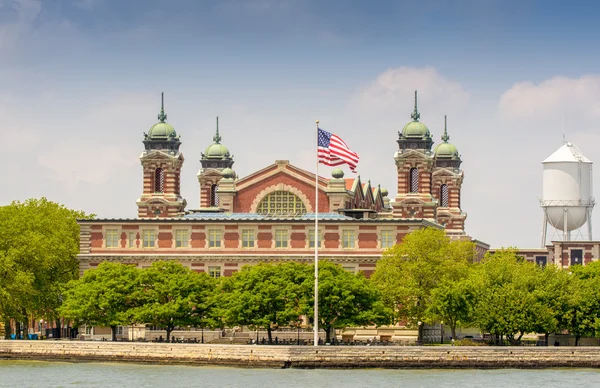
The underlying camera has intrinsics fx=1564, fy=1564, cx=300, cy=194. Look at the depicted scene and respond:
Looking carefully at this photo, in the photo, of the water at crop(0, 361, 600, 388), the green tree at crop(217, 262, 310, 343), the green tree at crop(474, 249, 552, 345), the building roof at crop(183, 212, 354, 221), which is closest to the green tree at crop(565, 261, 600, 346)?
the green tree at crop(474, 249, 552, 345)

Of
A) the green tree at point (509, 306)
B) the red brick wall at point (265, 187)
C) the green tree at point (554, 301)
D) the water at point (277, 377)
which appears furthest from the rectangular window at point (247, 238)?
the water at point (277, 377)

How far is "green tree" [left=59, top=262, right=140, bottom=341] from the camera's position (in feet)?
416

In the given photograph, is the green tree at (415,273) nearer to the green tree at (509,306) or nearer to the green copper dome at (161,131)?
the green tree at (509,306)

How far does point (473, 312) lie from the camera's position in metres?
121

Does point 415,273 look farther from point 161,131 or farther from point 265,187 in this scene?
point 161,131

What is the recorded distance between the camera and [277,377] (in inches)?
3964

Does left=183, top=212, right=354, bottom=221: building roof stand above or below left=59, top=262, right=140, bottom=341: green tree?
above

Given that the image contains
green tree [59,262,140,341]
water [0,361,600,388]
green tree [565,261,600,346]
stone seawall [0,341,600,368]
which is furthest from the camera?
green tree [59,262,140,341]

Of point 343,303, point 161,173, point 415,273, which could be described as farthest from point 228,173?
point 343,303

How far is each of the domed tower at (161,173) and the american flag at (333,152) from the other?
248ft

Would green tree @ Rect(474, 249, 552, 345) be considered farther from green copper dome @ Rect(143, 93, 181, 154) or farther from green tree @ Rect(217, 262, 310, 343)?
green copper dome @ Rect(143, 93, 181, 154)

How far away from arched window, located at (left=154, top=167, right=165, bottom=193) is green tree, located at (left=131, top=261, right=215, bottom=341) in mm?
58419

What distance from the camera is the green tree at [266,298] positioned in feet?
404

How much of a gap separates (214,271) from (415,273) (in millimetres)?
20139
